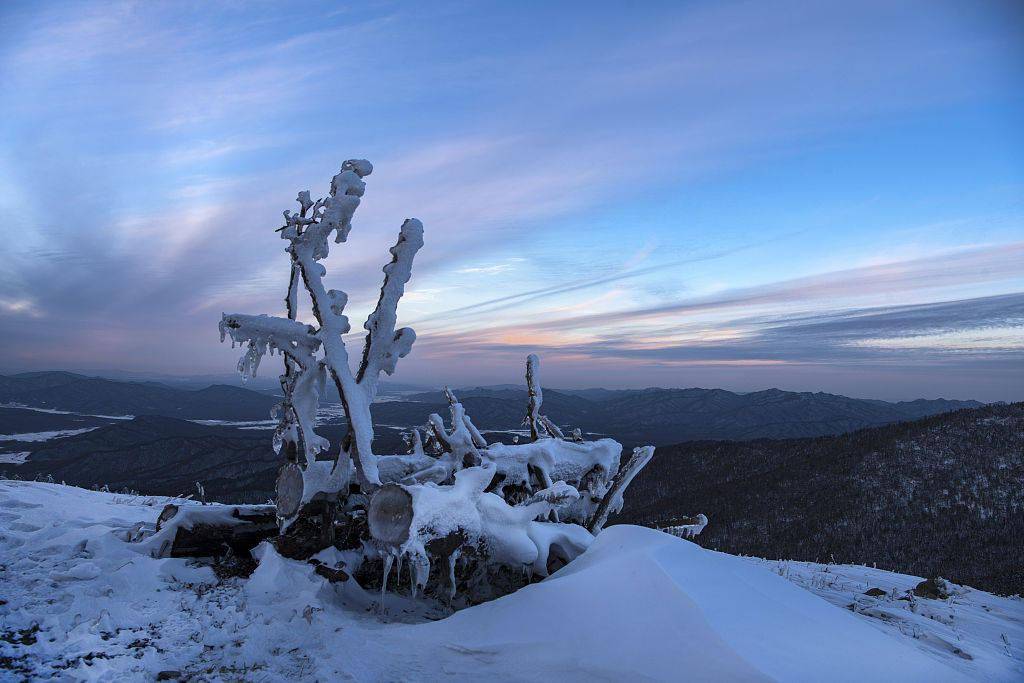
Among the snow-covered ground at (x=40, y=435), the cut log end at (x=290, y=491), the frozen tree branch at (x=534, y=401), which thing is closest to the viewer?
the cut log end at (x=290, y=491)

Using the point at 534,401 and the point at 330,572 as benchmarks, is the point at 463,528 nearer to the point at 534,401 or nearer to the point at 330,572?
the point at 330,572

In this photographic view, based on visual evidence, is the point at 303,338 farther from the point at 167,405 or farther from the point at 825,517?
the point at 167,405

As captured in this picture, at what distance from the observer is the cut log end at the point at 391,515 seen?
5316 mm

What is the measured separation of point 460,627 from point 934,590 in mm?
8144

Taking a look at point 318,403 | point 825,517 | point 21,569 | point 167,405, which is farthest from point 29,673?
Result: point 167,405

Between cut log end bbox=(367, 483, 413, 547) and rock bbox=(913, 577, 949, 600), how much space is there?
27.5 ft

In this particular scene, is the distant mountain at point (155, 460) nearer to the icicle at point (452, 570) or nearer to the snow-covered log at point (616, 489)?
the snow-covered log at point (616, 489)

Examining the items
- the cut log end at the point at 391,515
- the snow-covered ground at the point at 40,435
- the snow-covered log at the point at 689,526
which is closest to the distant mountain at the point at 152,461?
the snow-covered ground at the point at 40,435

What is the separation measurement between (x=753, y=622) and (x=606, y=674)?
4.24ft

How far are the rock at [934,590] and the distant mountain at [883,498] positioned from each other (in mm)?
27191

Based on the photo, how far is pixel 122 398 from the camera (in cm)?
17325

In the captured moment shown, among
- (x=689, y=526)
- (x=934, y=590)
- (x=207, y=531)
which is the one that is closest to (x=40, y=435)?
(x=207, y=531)

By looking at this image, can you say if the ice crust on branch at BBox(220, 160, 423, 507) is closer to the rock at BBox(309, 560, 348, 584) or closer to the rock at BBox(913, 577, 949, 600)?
the rock at BBox(309, 560, 348, 584)

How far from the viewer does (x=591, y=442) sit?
27.4 feet
